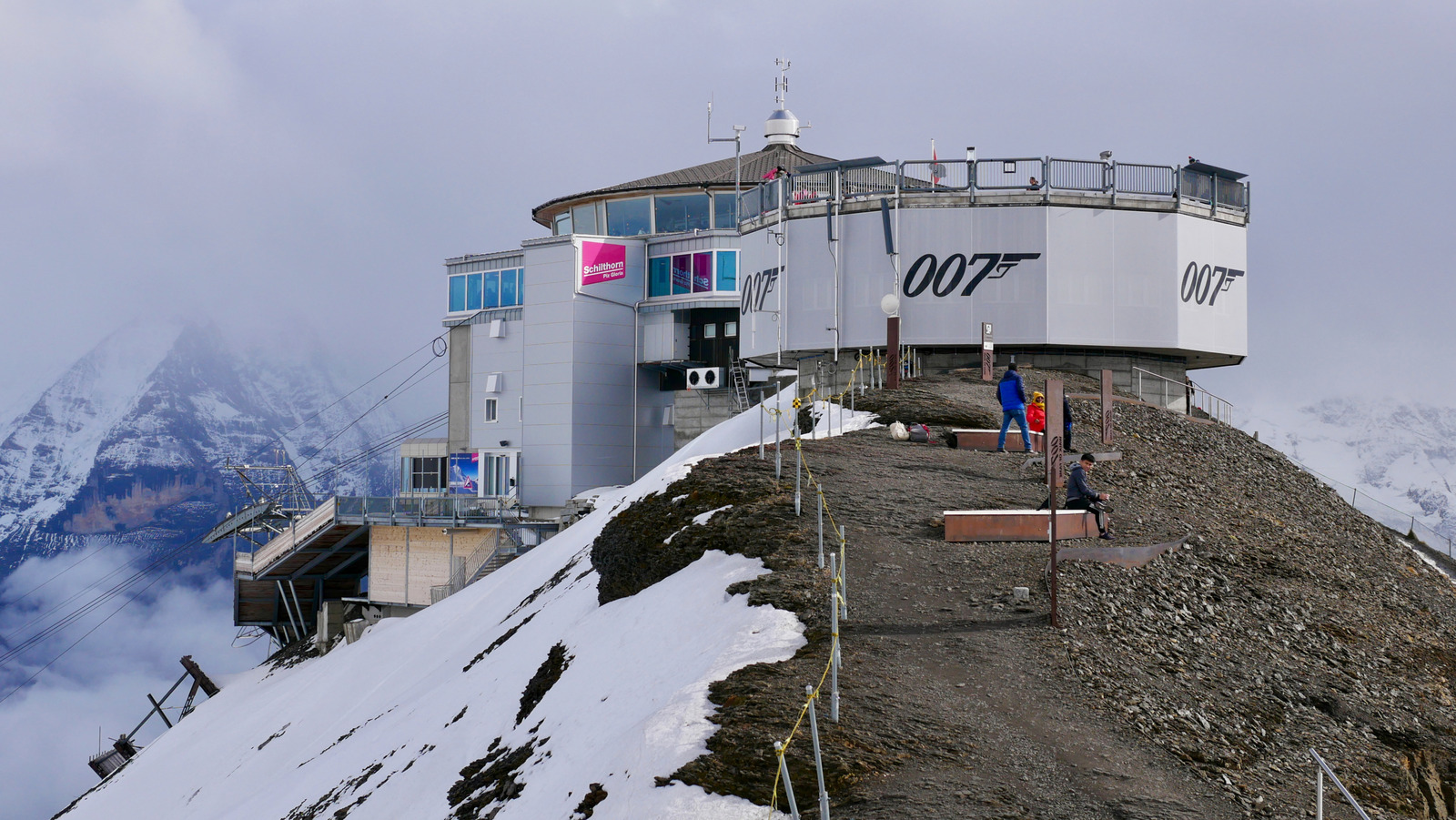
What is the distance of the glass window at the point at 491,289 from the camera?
5497cm

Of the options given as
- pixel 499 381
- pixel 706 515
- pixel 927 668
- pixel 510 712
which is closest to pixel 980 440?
pixel 706 515

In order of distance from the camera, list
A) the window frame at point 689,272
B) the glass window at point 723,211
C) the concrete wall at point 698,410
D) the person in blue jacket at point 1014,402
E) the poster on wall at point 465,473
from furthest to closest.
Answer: the glass window at point 723,211 → the poster on wall at point 465,473 → the window frame at point 689,272 → the concrete wall at point 698,410 → the person in blue jacket at point 1014,402

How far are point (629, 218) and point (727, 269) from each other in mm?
6989

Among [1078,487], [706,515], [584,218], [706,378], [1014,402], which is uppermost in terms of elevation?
[584,218]

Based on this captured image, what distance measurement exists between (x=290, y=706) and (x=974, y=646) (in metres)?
25.1

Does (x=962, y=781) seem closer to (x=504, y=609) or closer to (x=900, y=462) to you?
(x=900, y=462)

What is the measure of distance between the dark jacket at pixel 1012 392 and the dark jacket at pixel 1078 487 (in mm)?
4792

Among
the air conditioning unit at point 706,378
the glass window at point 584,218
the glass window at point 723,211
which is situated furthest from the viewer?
the glass window at point 584,218

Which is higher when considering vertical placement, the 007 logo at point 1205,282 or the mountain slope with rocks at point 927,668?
the 007 logo at point 1205,282

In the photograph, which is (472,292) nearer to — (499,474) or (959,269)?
(499,474)

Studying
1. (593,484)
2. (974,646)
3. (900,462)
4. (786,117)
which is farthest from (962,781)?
(786,117)

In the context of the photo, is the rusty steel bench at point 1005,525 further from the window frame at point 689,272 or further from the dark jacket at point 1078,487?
the window frame at point 689,272

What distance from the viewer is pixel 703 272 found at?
169 feet

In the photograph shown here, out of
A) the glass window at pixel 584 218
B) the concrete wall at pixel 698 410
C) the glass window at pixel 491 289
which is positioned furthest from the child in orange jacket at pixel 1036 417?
the glass window at pixel 584 218
